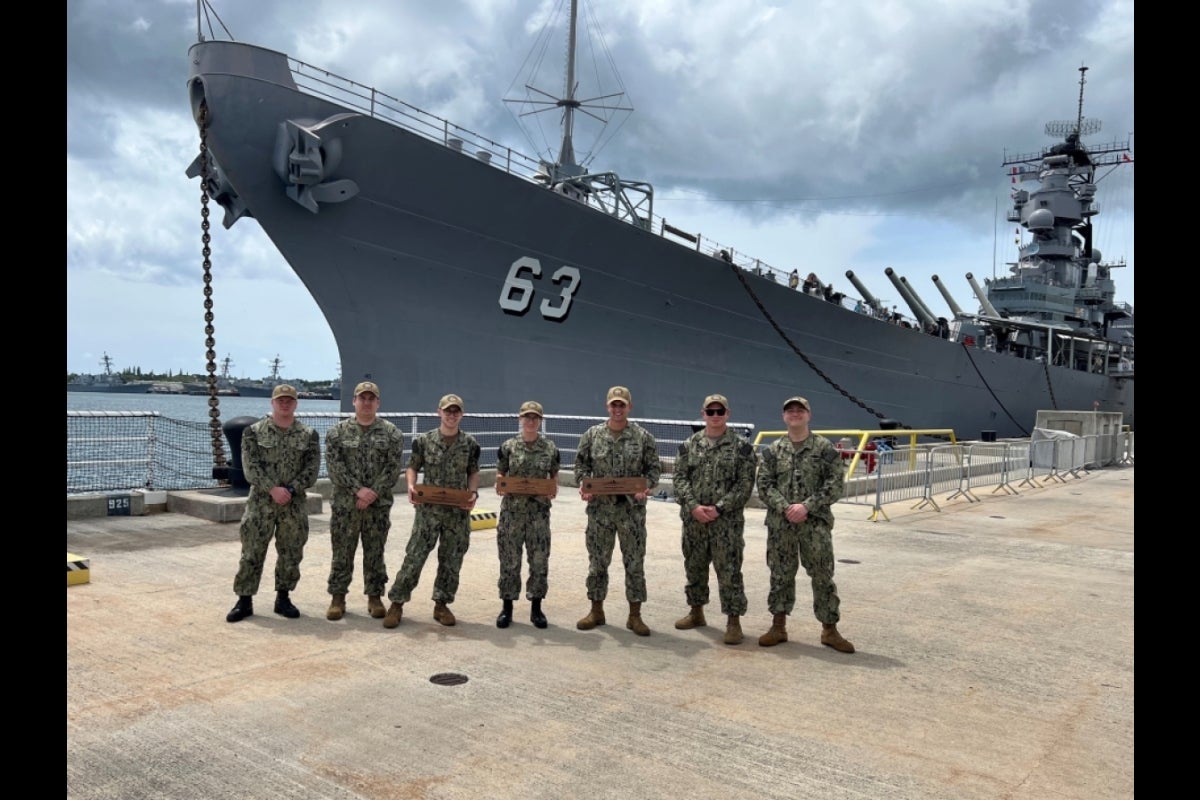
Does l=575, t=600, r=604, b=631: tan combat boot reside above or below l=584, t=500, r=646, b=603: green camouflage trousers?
below

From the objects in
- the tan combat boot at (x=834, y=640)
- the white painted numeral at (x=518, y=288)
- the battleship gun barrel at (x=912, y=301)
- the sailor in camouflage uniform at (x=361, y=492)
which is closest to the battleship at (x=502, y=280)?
the white painted numeral at (x=518, y=288)

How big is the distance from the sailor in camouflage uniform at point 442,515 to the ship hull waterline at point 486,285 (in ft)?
30.3

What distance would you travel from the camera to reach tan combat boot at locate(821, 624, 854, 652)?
4824 mm

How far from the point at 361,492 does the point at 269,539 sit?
25.3 inches

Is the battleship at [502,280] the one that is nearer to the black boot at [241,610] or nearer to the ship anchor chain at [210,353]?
the ship anchor chain at [210,353]

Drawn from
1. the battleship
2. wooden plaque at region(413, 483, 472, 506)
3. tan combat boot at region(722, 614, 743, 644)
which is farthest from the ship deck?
the battleship

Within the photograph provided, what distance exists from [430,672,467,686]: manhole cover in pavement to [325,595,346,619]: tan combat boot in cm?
128

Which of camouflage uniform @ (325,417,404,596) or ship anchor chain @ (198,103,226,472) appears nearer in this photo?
camouflage uniform @ (325,417,404,596)

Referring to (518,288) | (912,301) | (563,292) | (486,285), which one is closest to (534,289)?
(518,288)

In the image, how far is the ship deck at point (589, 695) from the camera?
10.1 ft

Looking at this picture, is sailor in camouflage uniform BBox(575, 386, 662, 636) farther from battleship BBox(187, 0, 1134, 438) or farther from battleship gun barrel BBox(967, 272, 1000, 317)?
battleship gun barrel BBox(967, 272, 1000, 317)

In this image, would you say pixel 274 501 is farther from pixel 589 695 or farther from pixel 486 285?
pixel 486 285

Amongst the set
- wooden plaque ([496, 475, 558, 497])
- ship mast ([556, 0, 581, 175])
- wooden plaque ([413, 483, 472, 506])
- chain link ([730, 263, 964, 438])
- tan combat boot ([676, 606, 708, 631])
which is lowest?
tan combat boot ([676, 606, 708, 631])

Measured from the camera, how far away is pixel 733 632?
4953 millimetres
